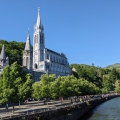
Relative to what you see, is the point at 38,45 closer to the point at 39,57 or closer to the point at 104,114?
the point at 39,57

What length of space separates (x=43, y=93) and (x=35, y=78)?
241 feet

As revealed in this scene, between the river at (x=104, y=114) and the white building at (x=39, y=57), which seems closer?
the river at (x=104, y=114)

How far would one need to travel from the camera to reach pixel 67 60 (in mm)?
185625

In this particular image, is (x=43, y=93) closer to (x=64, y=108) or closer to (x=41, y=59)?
(x=64, y=108)

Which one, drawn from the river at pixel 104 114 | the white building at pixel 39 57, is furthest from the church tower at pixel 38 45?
the river at pixel 104 114

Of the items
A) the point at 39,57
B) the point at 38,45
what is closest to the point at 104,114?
the point at 39,57

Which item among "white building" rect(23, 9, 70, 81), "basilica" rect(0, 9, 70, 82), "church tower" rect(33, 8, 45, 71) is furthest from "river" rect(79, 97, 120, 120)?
"church tower" rect(33, 8, 45, 71)

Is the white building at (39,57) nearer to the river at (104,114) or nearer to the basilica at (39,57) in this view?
the basilica at (39,57)

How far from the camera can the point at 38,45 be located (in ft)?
485

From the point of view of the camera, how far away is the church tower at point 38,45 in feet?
482

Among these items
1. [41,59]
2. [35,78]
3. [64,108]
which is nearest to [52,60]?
[41,59]

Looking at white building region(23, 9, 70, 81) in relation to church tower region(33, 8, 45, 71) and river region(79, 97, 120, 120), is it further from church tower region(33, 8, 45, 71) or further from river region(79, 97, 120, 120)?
river region(79, 97, 120, 120)

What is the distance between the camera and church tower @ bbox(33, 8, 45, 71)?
147 meters

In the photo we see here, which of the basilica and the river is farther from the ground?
the basilica
